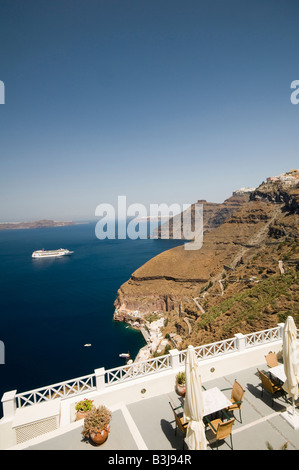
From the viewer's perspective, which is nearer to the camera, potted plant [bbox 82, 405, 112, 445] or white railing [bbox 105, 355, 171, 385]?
potted plant [bbox 82, 405, 112, 445]

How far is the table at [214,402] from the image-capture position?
5595mm

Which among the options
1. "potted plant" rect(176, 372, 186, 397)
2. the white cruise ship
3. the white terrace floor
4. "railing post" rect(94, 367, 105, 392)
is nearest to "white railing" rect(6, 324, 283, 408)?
"railing post" rect(94, 367, 105, 392)

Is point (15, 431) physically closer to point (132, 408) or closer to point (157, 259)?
point (132, 408)

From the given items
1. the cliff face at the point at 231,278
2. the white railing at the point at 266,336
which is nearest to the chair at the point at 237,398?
the white railing at the point at 266,336

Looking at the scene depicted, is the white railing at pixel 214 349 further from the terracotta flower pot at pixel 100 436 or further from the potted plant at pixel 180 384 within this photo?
the terracotta flower pot at pixel 100 436

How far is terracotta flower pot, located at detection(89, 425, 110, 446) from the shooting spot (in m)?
5.35

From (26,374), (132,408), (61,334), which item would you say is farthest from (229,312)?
(61,334)

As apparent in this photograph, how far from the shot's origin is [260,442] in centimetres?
554

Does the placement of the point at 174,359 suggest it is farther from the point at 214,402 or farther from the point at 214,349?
the point at 214,402

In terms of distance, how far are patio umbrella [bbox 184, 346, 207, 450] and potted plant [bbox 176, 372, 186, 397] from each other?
2158mm

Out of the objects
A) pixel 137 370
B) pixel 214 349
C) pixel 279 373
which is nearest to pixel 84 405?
pixel 137 370

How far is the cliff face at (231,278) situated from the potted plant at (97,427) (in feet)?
51.5

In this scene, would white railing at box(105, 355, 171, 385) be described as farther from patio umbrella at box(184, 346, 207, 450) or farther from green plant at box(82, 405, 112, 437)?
patio umbrella at box(184, 346, 207, 450)
